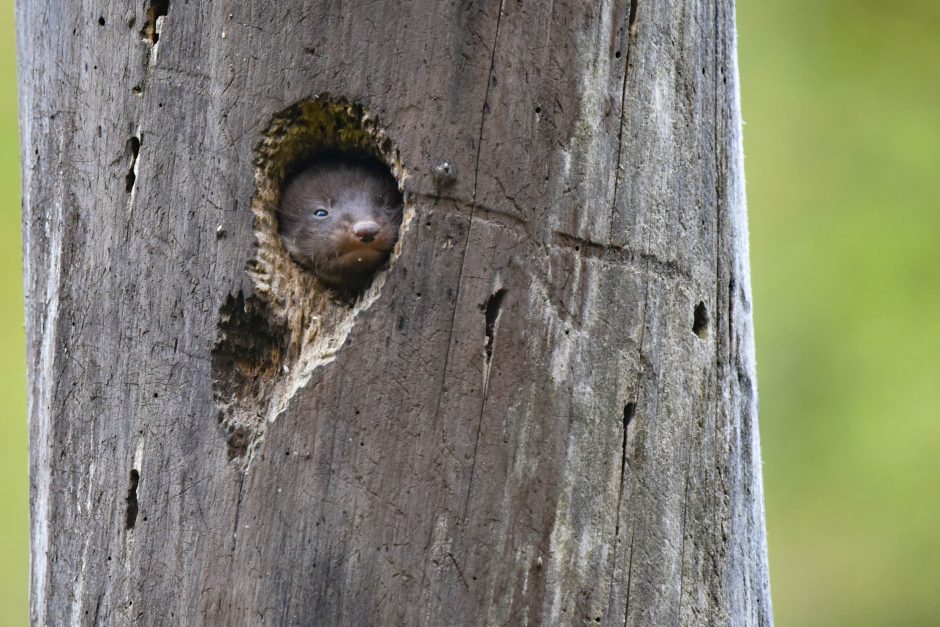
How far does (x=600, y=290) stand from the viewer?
2.79m

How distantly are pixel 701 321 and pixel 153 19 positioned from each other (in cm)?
168

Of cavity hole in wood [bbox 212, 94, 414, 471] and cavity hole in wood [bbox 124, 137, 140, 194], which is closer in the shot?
cavity hole in wood [bbox 212, 94, 414, 471]

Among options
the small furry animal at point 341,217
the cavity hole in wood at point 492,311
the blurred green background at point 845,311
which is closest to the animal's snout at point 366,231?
the small furry animal at point 341,217

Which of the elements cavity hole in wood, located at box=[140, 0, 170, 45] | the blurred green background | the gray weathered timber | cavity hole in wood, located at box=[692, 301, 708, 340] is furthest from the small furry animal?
the blurred green background

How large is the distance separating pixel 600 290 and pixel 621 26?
0.69m

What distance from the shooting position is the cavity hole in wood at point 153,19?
9.56 ft

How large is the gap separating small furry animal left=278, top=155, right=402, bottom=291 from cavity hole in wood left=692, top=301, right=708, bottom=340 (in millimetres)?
843

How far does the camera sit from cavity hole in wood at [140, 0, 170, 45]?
2914 millimetres

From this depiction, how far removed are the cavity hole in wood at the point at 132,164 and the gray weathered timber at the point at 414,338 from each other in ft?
0.06

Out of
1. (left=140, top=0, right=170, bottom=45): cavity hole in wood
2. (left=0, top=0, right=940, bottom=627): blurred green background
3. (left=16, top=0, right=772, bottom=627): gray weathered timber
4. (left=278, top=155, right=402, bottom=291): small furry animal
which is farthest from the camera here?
(left=0, top=0, right=940, bottom=627): blurred green background

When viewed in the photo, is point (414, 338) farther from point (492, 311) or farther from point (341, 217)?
point (341, 217)

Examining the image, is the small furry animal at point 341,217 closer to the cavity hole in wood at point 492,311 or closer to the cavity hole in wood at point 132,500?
the cavity hole in wood at point 492,311

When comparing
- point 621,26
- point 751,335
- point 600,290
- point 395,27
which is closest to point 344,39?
point 395,27

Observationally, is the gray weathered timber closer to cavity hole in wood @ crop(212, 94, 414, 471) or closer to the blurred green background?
cavity hole in wood @ crop(212, 94, 414, 471)
